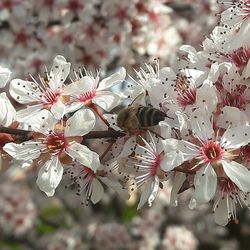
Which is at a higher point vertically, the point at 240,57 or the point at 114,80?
the point at 240,57

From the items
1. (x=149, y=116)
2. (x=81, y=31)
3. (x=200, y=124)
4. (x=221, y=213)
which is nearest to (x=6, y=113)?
(x=149, y=116)

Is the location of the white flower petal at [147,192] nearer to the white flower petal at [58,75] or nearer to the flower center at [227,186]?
the flower center at [227,186]

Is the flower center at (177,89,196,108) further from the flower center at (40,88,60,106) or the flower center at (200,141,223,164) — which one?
the flower center at (40,88,60,106)

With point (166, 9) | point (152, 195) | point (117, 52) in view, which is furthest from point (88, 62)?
point (152, 195)

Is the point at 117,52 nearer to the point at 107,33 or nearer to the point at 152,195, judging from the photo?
the point at 107,33

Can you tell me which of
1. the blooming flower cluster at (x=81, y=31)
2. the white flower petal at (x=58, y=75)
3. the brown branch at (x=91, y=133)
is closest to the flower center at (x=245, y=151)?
the brown branch at (x=91, y=133)

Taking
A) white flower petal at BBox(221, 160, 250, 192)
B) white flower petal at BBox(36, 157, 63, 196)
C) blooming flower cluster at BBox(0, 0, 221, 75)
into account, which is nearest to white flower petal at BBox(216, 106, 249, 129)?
white flower petal at BBox(221, 160, 250, 192)

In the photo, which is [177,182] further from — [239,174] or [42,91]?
[42,91]
